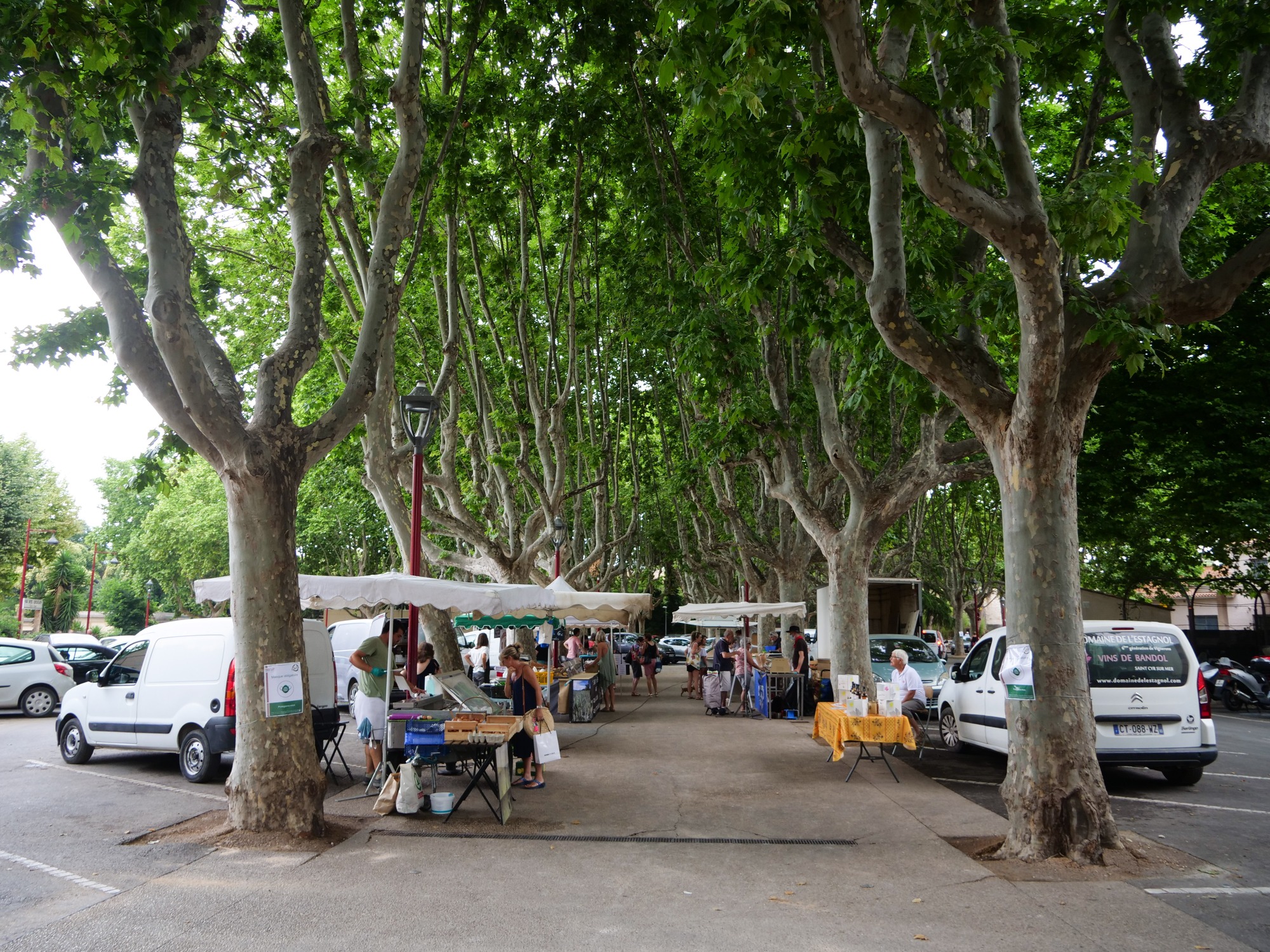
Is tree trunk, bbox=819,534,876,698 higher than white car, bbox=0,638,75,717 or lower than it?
higher

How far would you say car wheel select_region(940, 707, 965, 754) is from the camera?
12.4m

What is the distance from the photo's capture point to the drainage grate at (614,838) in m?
7.35

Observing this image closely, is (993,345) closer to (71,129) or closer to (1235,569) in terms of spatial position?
(71,129)

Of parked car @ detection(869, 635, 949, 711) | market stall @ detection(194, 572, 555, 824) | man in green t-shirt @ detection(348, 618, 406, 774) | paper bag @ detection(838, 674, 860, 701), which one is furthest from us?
parked car @ detection(869, 635, 949, 711)

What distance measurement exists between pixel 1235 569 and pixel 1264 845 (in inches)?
872

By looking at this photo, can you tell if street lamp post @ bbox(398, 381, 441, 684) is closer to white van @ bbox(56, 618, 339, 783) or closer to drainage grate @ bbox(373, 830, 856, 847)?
white van @ bbox(56, 618, 339, 783)

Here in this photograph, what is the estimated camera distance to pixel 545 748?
9.30m

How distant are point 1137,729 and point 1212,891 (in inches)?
146

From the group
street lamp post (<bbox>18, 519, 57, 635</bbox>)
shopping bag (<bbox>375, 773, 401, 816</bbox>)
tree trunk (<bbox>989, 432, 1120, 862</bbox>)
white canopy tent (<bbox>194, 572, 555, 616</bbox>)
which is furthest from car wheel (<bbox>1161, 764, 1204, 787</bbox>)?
street lamp post (<bbox>18, 519, 57, 635</bbox>)

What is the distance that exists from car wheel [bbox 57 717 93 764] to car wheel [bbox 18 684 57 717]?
7.16 meters

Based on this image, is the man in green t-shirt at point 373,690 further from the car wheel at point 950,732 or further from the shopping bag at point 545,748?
the car wheel at point 950,732

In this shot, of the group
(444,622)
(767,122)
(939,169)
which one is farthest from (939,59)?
(444,622)

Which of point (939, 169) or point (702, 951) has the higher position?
point (939, 169)

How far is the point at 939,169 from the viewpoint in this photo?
645cm
